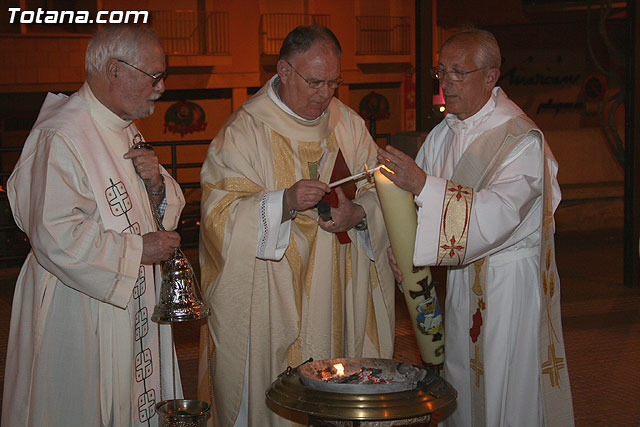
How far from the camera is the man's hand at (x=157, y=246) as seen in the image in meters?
3.42

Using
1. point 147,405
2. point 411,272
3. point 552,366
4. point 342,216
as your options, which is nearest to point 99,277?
point 147,405

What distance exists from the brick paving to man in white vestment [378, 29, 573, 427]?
126 centimetres

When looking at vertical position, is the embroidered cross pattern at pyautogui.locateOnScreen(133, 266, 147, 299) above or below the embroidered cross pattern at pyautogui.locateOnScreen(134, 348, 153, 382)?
above

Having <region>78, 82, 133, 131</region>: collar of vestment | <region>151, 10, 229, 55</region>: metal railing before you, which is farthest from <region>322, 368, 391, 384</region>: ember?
<region>151, 10, 229, 55</region>: metal railing

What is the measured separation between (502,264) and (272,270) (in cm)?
104

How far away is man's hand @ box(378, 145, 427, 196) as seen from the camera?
3729mm

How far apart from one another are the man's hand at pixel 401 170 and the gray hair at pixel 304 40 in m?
0.61

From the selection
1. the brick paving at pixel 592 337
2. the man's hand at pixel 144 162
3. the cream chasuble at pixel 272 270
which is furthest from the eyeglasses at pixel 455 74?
the brick paving at pixel 592 337

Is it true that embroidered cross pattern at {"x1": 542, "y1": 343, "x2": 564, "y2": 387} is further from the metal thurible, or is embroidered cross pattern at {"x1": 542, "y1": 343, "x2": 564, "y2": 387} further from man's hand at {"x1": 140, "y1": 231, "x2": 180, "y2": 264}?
man's hand at {"x1": 140, "y1": 231, "x2": 180, "y2": 264}

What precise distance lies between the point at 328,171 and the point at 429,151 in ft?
1.81

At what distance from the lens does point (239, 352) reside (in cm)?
413

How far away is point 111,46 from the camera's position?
3.44 metres

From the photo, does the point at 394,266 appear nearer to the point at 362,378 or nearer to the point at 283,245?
the point at 283,245

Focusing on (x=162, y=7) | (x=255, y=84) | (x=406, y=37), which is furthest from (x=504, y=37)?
(x=162, y=7)
